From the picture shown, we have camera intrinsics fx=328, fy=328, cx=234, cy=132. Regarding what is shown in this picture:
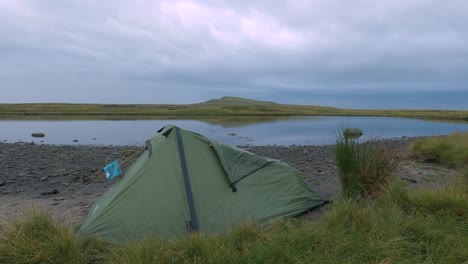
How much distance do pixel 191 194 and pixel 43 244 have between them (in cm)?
255

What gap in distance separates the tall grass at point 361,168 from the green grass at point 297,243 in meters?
1.33

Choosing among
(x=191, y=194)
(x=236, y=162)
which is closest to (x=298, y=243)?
(x=191, y=194)

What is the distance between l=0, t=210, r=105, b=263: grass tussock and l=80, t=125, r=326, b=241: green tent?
0.81 meters

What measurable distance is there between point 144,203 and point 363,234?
363 centimetres

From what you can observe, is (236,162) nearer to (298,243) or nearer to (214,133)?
(298,243)

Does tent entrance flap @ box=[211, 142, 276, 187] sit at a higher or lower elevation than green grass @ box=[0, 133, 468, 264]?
higher

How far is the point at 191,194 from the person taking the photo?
6031mm

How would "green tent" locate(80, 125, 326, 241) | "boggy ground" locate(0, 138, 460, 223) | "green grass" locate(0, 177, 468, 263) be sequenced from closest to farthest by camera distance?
1. "green grass" locate(0, 177, 468, 263)
2. "green tent" locate(80, 125, 326, 241)
3. "boggy ground" locate(0, 138, 460, 223)

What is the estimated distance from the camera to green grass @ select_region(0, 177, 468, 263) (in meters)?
3.80

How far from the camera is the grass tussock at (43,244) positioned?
3885 mm

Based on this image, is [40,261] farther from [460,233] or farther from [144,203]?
[460,233]

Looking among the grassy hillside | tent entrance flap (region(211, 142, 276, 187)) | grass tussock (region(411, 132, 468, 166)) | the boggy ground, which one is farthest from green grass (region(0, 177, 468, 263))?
the grassy hillside

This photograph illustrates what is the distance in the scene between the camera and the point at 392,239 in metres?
3.95

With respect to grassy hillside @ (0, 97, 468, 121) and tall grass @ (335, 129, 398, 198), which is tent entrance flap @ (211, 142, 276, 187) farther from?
grassy hillside @ (0, 97, 468, 121)
